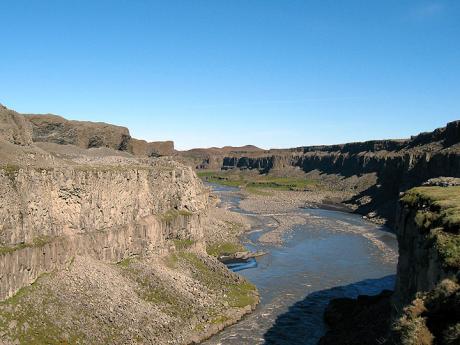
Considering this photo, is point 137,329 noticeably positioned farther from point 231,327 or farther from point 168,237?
point 168,237

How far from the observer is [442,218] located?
1080 inches

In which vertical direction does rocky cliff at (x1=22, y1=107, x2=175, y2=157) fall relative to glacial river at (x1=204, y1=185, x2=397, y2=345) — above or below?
above

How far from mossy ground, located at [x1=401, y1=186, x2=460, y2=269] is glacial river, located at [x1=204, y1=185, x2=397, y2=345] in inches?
652

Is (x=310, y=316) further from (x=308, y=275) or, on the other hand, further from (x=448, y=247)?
(x=448, y=247)

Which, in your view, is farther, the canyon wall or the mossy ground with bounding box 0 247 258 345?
the canyon wall

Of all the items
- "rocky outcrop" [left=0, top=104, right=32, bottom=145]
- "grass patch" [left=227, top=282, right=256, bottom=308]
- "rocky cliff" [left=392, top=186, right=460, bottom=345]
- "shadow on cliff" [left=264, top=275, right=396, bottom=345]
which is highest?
"rocky outcrop" [left=0, top=104, right=32, bottom=145]

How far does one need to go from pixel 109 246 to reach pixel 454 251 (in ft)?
112

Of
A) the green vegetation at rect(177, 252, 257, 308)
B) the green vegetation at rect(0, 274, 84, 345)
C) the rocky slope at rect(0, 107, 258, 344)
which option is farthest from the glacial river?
the green vegetation at rect(0, 274, 84, 345)

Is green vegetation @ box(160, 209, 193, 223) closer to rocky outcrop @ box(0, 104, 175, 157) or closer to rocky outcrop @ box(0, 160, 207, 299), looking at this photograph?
rocky outcrop @ box(0, 160, 207, 299)

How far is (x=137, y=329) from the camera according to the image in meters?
38.0

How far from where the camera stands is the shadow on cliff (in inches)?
1666

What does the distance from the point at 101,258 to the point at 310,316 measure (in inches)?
875

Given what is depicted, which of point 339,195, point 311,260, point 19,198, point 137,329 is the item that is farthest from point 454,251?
point 339,195

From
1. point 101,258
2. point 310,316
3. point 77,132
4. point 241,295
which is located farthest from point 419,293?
point 77,132
